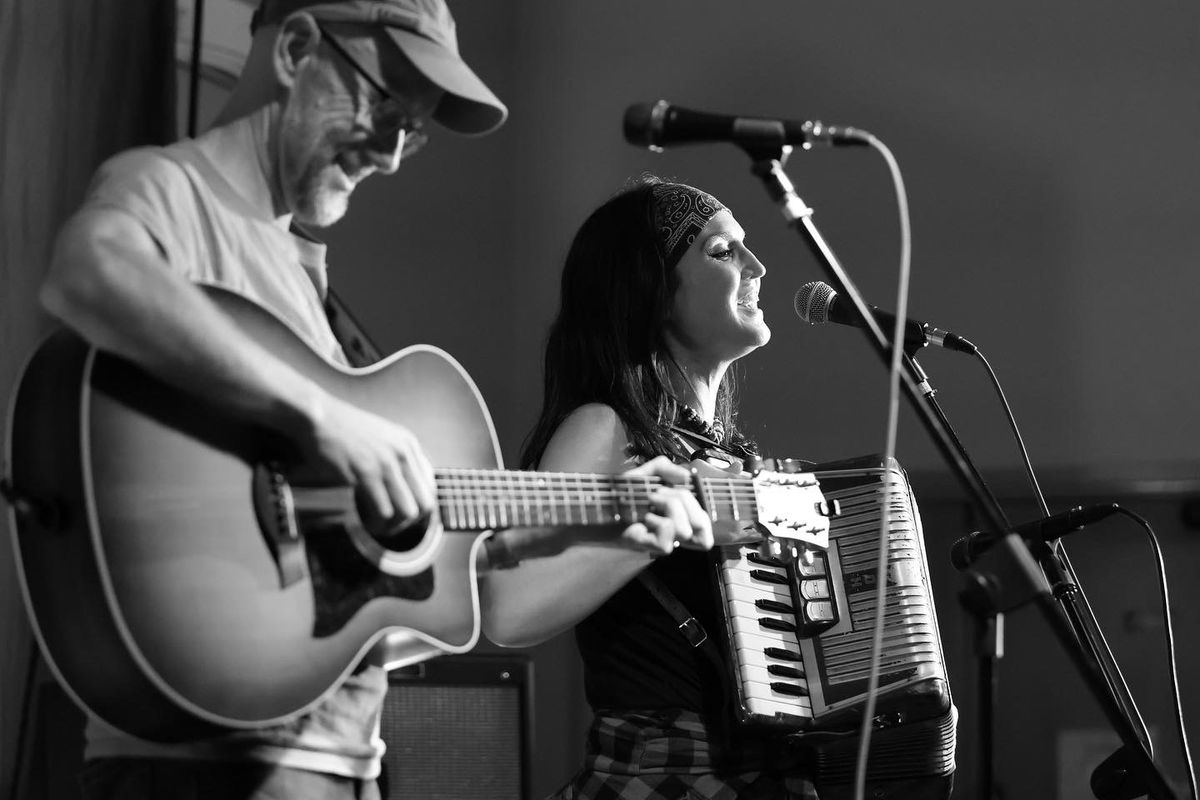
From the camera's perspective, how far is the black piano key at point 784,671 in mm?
2234

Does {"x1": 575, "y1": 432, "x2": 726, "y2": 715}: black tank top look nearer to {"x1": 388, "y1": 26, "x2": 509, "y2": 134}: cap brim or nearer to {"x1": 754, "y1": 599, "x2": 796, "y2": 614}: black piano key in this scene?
{"x1": 754, "y1": 599, "x2": 796, "y2": 614}: black piano key

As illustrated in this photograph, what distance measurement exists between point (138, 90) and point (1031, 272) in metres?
3.35

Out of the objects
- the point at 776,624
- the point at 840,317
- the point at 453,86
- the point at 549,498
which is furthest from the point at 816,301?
the point at 453,86

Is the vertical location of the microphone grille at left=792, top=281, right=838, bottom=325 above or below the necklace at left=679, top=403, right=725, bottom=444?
above

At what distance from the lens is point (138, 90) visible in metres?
2.70

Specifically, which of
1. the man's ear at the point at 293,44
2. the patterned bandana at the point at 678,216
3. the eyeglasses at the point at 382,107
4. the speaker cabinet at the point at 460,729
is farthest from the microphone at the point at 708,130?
the speaker cabinet at the point at 460,729

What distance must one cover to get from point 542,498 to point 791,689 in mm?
697

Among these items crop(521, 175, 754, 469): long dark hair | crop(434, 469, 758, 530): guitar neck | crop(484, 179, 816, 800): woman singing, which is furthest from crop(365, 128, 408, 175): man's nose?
crop(521, 175, 754, 469): long dark hair

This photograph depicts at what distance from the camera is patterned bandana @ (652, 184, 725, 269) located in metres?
2.60

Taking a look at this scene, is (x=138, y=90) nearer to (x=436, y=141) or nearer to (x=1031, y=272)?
(x=436, y=141)

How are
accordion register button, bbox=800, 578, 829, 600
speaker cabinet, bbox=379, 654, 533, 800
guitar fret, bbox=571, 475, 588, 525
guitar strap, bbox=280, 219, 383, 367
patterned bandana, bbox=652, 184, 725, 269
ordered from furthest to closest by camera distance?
speaker cabinet, bbox=379, 654, 533, 800 → patterned bandana, bbox=652, 184, 725, 269 → accordion register button, bbox=800, 578, 829, 600 → guitar fret, bbox=571, 475, 588, 525 → guitar strap, bbox=280, 219, 383, 367

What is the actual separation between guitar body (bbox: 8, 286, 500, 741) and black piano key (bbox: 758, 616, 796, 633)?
3.04ft

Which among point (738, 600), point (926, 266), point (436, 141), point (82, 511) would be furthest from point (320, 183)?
point (926, 266)

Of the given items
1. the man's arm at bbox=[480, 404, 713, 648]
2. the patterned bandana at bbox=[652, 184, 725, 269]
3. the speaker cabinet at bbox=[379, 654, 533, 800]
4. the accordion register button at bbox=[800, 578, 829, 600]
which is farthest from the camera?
the speaker cabinet at bbox=[379, 654, 533, 800]
